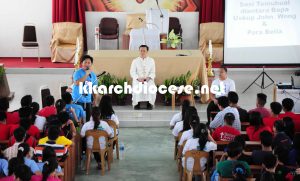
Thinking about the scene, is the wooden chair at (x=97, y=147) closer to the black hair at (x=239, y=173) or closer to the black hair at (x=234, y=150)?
the black hair at (x=234, y=150)

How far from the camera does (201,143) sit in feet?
17.6

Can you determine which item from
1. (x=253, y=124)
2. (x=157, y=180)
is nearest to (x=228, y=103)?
(x=253, y=124)

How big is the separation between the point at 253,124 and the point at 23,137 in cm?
229

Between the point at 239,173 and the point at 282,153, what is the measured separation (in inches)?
20.1

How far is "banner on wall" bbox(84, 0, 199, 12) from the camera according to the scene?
1256cm

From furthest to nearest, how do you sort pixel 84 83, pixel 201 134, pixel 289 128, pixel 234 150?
1. pixel 84 83
2. pixel 289 128
3. pixel 201 134
4. pixel 234 150

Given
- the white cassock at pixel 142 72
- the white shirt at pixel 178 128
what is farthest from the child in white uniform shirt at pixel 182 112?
the white cassock at pixel 142 72

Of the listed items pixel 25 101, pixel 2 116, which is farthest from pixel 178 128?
pixel 2 116

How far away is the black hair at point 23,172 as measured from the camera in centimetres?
411

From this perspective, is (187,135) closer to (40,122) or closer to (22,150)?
(40,122)

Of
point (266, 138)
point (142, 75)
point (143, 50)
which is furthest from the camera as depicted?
point (142, 75)

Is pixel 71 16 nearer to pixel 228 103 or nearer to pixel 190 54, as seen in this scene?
pixel 190 54

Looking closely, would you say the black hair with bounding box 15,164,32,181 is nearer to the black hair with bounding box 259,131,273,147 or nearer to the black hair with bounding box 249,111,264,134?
the black hair with bounding box 259,131,273,147

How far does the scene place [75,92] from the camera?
23.1 feet
